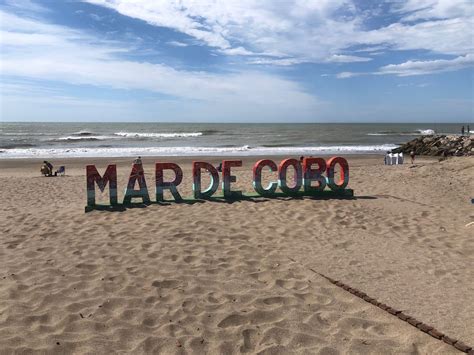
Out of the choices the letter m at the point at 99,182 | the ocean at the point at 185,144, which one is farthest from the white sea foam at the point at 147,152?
the letter m at the point at 99,182

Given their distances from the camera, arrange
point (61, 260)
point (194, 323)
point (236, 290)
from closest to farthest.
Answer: point (194, 323)
point (236, 290)
point (61, 260)

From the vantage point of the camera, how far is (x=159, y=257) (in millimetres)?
6203

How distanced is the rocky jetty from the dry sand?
71.9ft

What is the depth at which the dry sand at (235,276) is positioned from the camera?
411cm

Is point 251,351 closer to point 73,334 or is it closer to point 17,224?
point 73,334

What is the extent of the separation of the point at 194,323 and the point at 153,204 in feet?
18.5

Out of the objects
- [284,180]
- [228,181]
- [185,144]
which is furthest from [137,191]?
[185,144]

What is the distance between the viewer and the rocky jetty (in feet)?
95.7

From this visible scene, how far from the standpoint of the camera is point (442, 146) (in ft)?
Answer: 103

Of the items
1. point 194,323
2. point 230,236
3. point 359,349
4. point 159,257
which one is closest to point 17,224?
point 159,257

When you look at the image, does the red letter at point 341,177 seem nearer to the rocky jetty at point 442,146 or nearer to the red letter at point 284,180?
the red letter at point 284,180

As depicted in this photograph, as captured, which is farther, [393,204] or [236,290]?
[393,204]

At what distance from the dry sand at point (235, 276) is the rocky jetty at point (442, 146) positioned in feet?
71.9

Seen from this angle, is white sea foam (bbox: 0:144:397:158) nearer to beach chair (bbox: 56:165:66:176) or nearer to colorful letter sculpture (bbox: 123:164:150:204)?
beach chair (bbox: 56:165:66:176)
